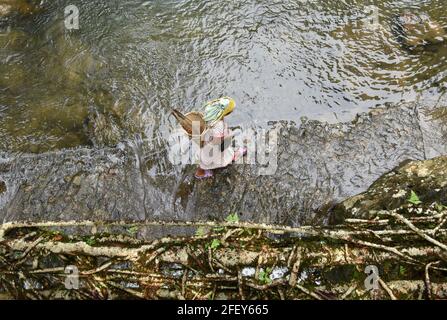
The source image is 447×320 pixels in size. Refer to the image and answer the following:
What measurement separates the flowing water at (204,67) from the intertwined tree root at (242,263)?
239cm

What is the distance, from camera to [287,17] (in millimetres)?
6363

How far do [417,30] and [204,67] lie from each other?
10.2 feet

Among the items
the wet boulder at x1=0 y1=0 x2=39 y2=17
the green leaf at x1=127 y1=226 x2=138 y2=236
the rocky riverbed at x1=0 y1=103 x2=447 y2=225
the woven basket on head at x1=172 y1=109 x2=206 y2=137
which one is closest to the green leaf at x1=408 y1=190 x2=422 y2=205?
the rocky riverbed at x1=0 y1=103 x2=447 y2=225

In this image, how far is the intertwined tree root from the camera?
10.1ft

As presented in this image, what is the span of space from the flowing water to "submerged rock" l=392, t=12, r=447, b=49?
127 mm

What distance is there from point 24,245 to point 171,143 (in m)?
2.48

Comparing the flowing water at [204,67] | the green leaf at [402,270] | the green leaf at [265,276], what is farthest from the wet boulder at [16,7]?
the green leaf at [402,270]

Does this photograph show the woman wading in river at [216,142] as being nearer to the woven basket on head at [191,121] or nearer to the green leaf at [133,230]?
the woven basket on head at [191,121]

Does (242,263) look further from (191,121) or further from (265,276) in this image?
(191,121)

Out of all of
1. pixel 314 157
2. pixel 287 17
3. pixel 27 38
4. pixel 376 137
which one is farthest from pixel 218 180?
pixel 27 38

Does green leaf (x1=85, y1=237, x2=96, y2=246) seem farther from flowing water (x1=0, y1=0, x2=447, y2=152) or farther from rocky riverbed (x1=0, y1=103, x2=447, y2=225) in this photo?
flowing water (x1=0, y1=0, x2=447, y2=152)

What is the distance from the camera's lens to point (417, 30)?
19.1 feet

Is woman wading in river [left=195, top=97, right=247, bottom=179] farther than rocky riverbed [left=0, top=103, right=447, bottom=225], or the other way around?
rocky riverbed [left=0, top=103, right=447, bottom=225]
